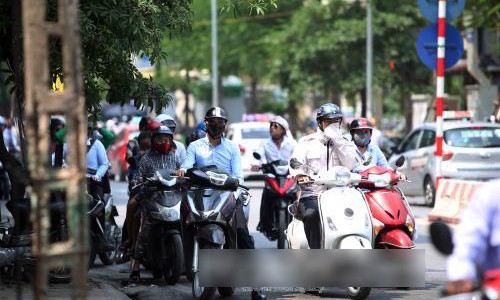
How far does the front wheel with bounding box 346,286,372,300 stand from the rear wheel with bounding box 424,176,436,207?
11.4 m

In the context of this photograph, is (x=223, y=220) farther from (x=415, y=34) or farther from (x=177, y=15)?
(x=415, y=34)

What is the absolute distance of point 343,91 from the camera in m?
43.6

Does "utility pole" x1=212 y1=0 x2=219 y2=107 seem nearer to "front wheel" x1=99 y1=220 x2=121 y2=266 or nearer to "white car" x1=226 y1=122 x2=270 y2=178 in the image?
"white car" x1=226 y1=122 x2=270 y2=178

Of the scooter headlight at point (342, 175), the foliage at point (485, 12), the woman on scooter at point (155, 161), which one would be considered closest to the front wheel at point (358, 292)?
the scooter headlight at point (342, 175)

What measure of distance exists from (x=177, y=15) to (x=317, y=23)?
103 feet

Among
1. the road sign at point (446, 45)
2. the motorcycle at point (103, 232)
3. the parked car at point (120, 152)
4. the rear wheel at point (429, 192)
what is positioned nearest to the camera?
the motorcycle at point (103, 232)

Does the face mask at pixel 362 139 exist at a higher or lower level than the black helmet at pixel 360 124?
lower

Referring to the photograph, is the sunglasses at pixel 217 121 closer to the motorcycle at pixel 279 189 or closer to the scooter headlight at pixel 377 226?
the scooter headlight at pixel 377 226

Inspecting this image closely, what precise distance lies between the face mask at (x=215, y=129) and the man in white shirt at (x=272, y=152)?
2.97 meters

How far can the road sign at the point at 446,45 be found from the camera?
1742 centimetres

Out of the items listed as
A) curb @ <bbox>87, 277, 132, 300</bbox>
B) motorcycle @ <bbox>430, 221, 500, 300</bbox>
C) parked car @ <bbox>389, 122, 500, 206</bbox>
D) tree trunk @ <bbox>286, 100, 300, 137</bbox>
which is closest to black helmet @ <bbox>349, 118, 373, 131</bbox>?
curb @ <bbox>87, 277, 132, 300</bbox>

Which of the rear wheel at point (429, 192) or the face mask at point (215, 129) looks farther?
the rear wheel at point (429, 192)

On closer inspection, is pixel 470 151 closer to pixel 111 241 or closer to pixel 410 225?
pixel 111 241

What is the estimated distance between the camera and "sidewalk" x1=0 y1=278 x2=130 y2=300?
9.95 meters
